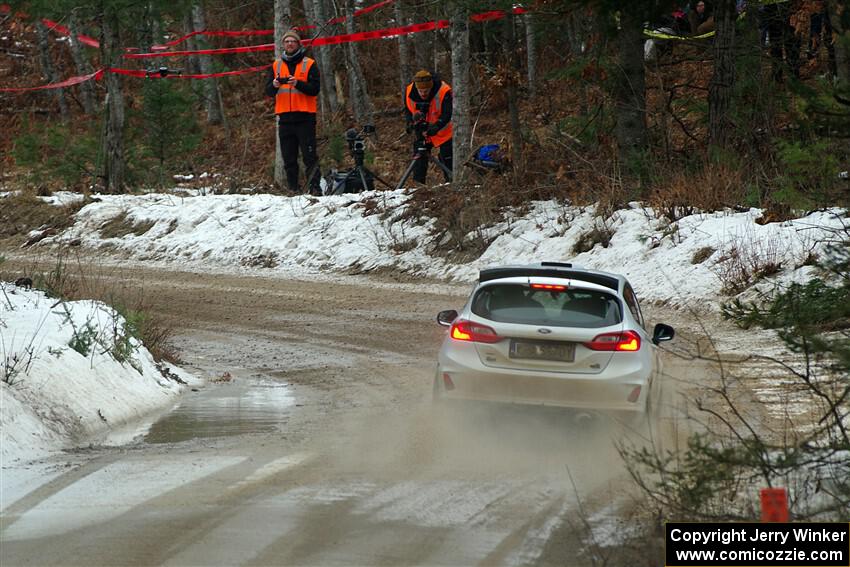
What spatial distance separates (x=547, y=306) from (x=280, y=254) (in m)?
11.7

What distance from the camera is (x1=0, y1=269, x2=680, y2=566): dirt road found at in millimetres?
5785

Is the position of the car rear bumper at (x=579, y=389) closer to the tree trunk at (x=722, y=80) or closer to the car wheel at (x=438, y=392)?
the car wheel at (x=438, y=392)

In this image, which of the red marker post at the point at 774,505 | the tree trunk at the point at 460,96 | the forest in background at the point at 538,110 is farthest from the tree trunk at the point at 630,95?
the red marker post at the point at 774,505

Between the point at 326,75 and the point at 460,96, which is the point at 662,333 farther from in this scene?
the point at 326,75

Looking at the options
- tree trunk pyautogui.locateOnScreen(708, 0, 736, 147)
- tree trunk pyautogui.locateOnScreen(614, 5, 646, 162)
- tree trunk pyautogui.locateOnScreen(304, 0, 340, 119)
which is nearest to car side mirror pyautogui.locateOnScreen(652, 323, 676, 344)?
tree trunk pyautogui.locateOnScreen(614, 5, 646, 162)

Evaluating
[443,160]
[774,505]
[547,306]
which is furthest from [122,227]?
[774,505]

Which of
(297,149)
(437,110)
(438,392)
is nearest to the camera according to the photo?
(438,392)

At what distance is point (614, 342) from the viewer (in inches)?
324

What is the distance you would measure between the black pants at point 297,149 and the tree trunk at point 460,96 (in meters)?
2.74

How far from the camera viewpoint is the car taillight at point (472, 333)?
834 cm

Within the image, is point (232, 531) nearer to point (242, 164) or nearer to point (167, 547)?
point (167, 547)

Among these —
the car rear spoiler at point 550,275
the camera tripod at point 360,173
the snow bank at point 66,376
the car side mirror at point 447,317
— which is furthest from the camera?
the camera tripod at point 360,173

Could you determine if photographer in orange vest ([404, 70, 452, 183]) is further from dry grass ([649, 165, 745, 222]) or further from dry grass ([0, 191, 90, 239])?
dry grass ([0, 191, 90, 239])

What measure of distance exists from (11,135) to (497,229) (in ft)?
97.8
